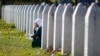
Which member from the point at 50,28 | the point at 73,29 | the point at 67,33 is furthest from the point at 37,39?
the point at 73,29

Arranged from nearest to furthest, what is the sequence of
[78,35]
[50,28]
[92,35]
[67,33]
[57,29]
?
[92,35] → [78,35] → [67,33] → [57,29] → [50,28]

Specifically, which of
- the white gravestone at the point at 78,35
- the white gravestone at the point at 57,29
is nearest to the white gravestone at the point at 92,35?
the white gravestone at the point at 78,35

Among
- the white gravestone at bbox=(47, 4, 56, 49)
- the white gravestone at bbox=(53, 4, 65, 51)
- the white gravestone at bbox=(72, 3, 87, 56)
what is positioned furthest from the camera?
the white gravestone at bbox=(47, 4, 56, 49)

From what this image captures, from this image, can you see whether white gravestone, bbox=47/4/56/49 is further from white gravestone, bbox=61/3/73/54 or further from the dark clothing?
white gravestone, bbox=61/3/73/54

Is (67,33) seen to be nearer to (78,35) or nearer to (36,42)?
(78,35)

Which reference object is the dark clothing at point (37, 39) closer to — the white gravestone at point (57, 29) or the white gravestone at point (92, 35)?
the white gravestone at point (57, 29)

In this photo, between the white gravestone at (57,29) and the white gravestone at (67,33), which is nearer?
the white gravestone at (67,33)

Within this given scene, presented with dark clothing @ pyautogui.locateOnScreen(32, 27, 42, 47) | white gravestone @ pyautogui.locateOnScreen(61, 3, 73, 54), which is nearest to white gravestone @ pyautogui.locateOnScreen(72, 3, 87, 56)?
white gravestone @ pyautogui.locateOnScreen(61, 3, 73, 54)

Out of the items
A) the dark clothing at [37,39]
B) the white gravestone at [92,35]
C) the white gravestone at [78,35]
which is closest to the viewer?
the white gravestone at [92,35]

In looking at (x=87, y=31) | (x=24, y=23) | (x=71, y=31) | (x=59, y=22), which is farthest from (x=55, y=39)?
(x=24, y=23)

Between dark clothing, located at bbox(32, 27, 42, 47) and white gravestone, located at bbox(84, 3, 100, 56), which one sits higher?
white gravestone, located at bbox(84, 3, 100, 56)

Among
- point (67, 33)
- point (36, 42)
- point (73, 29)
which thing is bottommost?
point (36, 42)

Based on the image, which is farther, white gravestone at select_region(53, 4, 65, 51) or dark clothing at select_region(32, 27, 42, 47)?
dark clothing at select_region(32, 27, 42, 47)

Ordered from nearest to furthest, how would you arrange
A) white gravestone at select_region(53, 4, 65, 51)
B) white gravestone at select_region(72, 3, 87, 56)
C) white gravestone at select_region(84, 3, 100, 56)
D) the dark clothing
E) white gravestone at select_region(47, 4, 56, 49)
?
white gravestone at select_region(84, 3, 100, 56) < white gravestone at select_region(72, 3, 87, 56) < white gravestone at select_region(53, 4, 65, 51) < white gravestone at select_region(47, 4, 56, 49) < the dark clothing
